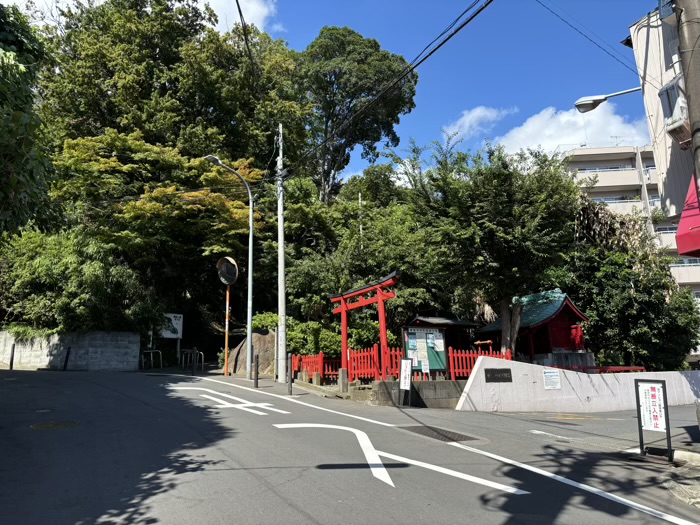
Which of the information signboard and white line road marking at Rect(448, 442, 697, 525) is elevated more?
the information signboard

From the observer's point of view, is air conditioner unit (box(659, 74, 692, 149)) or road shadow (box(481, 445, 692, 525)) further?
air conditioner unit (box(659, 74, 692, 149))

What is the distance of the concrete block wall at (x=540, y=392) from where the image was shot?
14781 millimetres

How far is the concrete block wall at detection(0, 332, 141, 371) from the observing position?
2245 cm

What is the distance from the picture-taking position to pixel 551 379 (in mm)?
16562

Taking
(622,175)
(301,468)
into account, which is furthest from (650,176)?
(301,468)

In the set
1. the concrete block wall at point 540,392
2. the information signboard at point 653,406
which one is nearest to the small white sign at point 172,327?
the concrete block wall at point 540,392

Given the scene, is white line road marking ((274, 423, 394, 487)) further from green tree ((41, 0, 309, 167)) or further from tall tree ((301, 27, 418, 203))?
tall tree ((301, 27, 418, 203))

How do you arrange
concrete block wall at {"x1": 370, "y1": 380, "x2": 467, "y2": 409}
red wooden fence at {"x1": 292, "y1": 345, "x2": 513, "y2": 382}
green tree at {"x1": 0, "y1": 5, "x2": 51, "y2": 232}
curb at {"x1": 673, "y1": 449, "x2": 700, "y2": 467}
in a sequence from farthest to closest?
red wooden fence at {"x1": 292, "y1": 345, "x2": 513, "y2": 382}
concrete block wall at {"x1": 370, "y1": 380, "x2": 467, "y2": 409}
curb at {"x1": 673, "y1": 449, "x2": 700, "y2": 467}
green tree at {"x1": 0, "y1": 5, "x2": 51, "y2": 232}

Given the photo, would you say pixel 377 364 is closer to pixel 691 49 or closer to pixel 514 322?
pixel 514 322

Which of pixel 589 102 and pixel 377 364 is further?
pixel 377 364

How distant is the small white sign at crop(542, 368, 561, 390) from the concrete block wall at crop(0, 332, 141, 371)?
1820 centimetres

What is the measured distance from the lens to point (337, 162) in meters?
46.8

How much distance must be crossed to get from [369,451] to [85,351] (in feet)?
63.7

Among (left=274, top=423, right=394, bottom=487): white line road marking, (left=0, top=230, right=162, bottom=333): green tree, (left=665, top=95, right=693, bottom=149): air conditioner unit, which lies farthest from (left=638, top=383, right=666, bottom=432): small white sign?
(left=0, top=230, right=162, bottom=333): green tree
